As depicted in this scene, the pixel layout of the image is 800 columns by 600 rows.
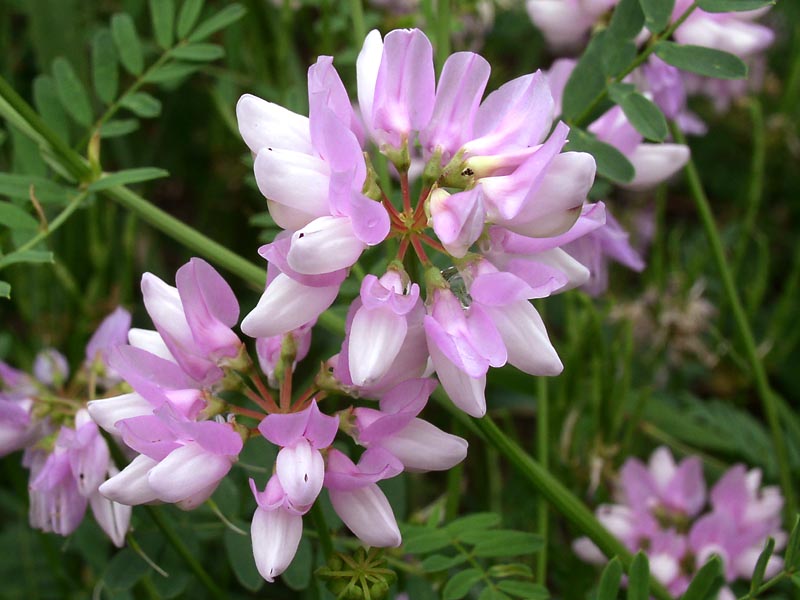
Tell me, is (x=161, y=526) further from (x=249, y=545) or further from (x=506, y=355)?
(x=506, y=355)

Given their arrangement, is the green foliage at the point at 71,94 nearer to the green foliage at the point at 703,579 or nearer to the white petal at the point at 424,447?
the white petal at the point at 424,447

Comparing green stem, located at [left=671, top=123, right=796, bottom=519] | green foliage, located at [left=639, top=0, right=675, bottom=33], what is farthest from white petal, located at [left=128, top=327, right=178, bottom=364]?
green stem, located at [left=671, top=123, right=796, bottom=519]

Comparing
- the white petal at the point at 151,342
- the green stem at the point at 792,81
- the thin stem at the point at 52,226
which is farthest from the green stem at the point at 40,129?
the green stem at the point at 792,81

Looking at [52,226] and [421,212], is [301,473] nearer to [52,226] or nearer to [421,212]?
[421,212]

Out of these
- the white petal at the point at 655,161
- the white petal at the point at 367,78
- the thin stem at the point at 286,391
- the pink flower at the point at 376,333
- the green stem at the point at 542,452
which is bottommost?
the green stem at the point at 542,452

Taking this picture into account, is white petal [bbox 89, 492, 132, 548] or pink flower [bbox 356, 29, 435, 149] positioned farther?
white petal [bbox 89, 492, 132, 548]

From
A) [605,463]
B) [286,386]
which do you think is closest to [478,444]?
[605,463]

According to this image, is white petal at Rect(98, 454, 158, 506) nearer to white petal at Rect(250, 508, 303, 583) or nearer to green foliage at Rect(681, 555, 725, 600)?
white petal at Rect(250, 508, 303, 583)
